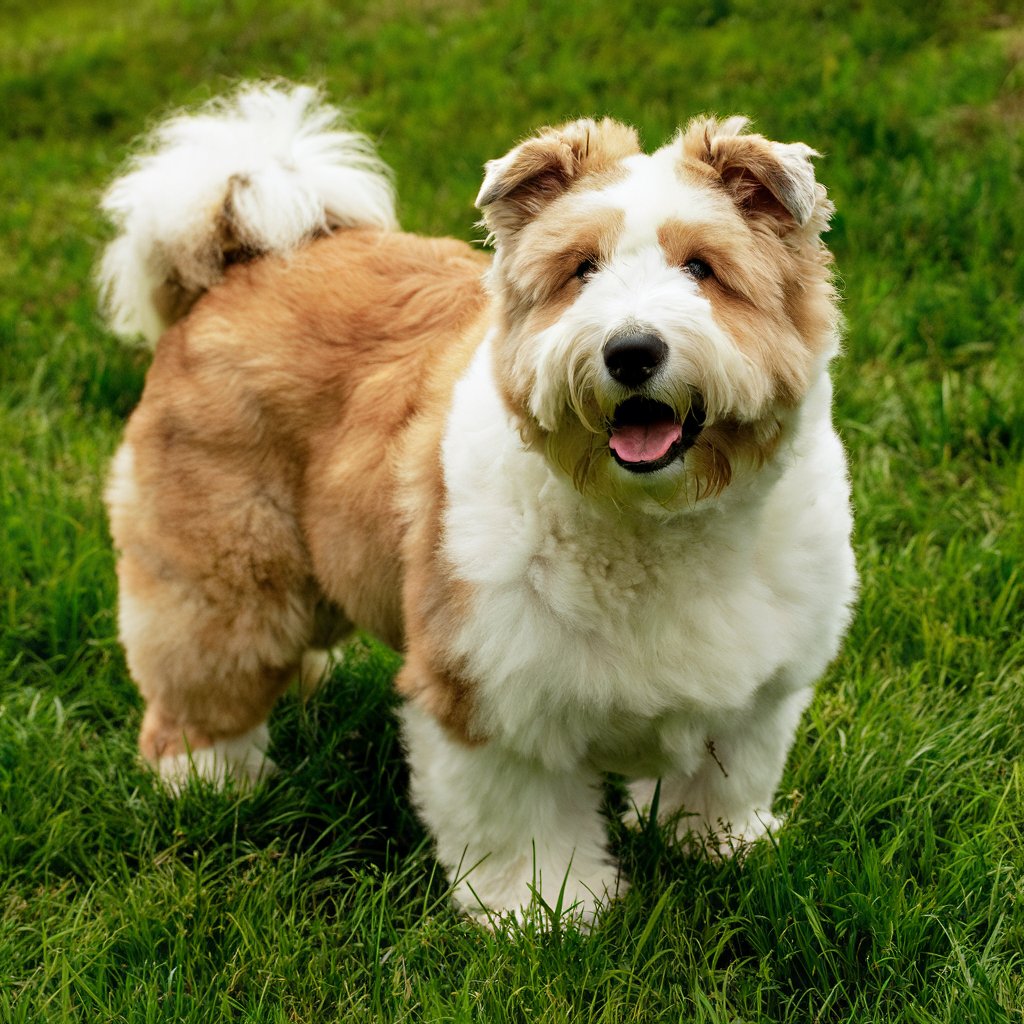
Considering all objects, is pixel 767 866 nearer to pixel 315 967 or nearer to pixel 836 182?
pixel 315 967

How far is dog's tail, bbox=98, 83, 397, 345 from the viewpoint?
3.87 metres

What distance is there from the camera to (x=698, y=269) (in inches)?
109

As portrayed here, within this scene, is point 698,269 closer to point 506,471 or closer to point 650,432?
point 650,432

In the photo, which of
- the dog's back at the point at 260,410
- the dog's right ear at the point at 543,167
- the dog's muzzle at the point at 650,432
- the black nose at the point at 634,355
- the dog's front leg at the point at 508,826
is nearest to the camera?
the black nose at the point at 634,355

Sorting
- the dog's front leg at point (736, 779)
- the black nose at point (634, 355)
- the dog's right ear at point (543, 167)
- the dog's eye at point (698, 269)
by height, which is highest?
the dog's right ear at point (543, 167)

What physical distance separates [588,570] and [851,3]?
618cm

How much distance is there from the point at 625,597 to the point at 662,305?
0.77 m

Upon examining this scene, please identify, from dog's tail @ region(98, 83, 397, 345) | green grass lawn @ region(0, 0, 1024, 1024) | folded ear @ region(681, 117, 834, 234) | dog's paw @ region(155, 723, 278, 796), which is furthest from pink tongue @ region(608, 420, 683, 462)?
dog's paw @ region(155, 723, 278, 796)

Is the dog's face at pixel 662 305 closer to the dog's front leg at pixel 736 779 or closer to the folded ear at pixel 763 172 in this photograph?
the folded ear at pixel 763 172

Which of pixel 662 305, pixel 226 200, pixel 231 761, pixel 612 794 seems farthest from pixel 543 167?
pixel 231 761

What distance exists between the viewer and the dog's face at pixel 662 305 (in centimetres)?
257

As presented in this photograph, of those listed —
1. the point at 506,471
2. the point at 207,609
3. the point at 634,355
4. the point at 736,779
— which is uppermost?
the point at 634,355

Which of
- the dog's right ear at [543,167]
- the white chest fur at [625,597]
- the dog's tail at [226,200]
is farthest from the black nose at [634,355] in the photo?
the dog's tail at [226,200]

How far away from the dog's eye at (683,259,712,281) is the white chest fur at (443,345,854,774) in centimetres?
40
